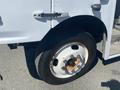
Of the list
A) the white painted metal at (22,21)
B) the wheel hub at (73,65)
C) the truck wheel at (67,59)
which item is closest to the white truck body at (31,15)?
the white painted metal at (22,21)

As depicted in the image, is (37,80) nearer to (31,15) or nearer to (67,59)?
(67,59)

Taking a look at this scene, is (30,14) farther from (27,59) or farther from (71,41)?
(27,59)

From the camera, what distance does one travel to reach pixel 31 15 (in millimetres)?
3346

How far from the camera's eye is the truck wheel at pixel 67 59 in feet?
12.4

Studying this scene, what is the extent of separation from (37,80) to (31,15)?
1196 millimetres

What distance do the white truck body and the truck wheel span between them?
1.12 ft

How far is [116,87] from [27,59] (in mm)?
1393

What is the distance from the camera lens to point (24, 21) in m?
3.34

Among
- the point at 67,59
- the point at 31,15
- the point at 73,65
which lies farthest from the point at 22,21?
the point at 73,65

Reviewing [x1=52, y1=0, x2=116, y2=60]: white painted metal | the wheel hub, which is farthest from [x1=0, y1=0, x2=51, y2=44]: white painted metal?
the wheel hub

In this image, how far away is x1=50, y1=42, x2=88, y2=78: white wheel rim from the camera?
12.7 ft

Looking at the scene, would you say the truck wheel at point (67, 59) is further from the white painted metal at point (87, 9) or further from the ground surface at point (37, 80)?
the white painted metal at point (87, 9)

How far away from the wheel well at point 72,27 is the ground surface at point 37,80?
726 millimetres

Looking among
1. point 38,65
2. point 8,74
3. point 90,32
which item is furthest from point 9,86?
point 90,32
